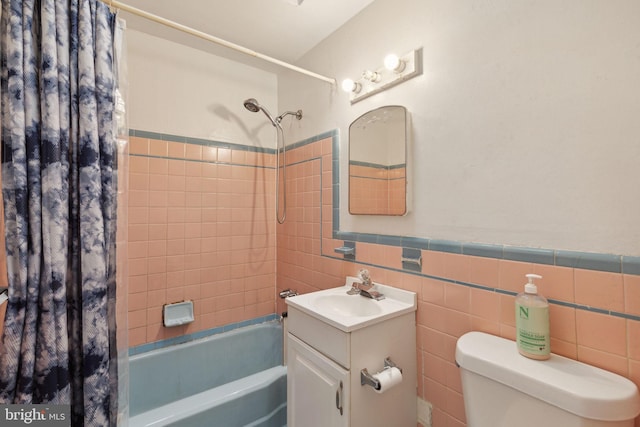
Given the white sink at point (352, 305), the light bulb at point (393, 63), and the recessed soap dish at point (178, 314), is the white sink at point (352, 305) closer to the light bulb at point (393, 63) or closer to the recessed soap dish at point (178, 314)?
the recessed soap dish at point (178, 314)

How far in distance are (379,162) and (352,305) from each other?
2.48ft

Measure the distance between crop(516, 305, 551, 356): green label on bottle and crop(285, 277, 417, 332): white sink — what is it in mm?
446

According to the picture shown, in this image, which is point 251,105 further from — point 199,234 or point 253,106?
point 199,234

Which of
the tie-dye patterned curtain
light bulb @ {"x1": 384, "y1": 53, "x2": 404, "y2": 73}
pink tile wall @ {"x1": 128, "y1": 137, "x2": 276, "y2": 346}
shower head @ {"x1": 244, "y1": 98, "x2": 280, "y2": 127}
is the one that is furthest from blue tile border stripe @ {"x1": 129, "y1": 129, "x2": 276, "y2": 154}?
light bulb @ {"x1": 384, "y1": 53, "x2": 404, "y2": 73}

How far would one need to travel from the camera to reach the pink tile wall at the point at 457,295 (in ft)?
2.61

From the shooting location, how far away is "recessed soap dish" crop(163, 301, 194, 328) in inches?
71.3

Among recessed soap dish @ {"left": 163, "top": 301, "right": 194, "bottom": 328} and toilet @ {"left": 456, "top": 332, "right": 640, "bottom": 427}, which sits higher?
toilet @ {"left": 456, "top": 332, "right": 640, "bottom": 427}

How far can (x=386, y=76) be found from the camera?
140 centimetres

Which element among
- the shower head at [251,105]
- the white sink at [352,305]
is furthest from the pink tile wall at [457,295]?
the shower head at [251,105]

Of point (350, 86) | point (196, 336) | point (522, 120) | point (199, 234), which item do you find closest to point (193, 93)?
point (199, 234)

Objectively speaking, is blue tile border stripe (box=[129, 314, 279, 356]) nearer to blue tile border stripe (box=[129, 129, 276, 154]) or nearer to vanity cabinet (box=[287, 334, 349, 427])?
vanity cabinet (box=[287, 334, 349, 427])

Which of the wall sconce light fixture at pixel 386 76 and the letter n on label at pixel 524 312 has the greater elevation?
the wall sconce light fixture at pixel 386 76

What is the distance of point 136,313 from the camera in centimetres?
175

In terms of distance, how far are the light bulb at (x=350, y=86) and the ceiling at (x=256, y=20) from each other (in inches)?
16.2
